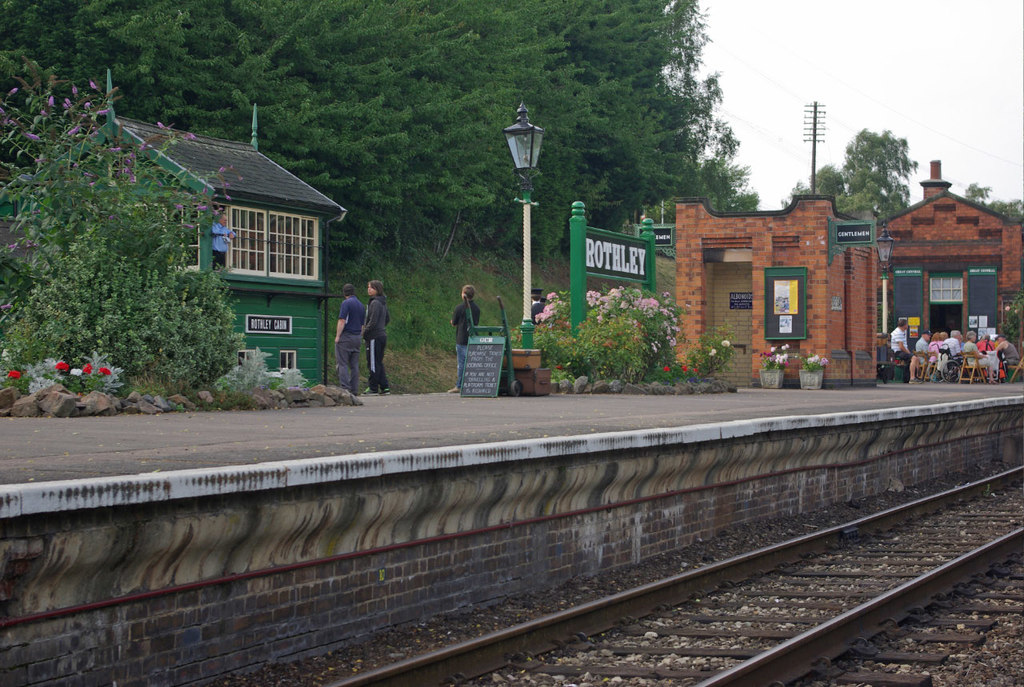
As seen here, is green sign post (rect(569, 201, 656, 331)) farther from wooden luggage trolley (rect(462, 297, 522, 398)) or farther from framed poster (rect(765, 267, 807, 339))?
framed poster (rect(765, 267, 807, 339))

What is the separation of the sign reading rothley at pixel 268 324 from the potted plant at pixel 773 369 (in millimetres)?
9527

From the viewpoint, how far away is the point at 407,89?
32.3 meters

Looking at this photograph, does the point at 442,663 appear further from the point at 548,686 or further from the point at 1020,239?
the point at 1020,239

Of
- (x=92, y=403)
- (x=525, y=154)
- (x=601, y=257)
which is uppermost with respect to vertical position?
(x=525, y=154)

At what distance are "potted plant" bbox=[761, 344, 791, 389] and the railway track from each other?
13.3 metres

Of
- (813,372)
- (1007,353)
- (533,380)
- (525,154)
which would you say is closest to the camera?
(533,380)

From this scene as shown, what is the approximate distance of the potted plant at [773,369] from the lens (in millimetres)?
24234

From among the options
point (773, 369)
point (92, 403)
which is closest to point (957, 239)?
point (773, 369)

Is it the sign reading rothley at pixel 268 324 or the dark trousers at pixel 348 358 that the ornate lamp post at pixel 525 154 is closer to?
the dark trousers at pixel 348 358

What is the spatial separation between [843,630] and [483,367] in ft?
29.5

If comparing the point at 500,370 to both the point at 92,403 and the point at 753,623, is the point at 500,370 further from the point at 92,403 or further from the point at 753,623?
the point at 753,623

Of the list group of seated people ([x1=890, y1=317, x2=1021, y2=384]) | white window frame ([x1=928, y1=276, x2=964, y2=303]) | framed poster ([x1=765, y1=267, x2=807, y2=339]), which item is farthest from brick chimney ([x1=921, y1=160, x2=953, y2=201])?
framed poster ([x1=765, y1=267, x2=807, y2=339])

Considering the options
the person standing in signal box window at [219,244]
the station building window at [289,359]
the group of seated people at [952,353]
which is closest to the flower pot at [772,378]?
the group of seated people at [952,353]

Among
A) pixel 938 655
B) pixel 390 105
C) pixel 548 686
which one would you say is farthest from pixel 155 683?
pixel 390 105
